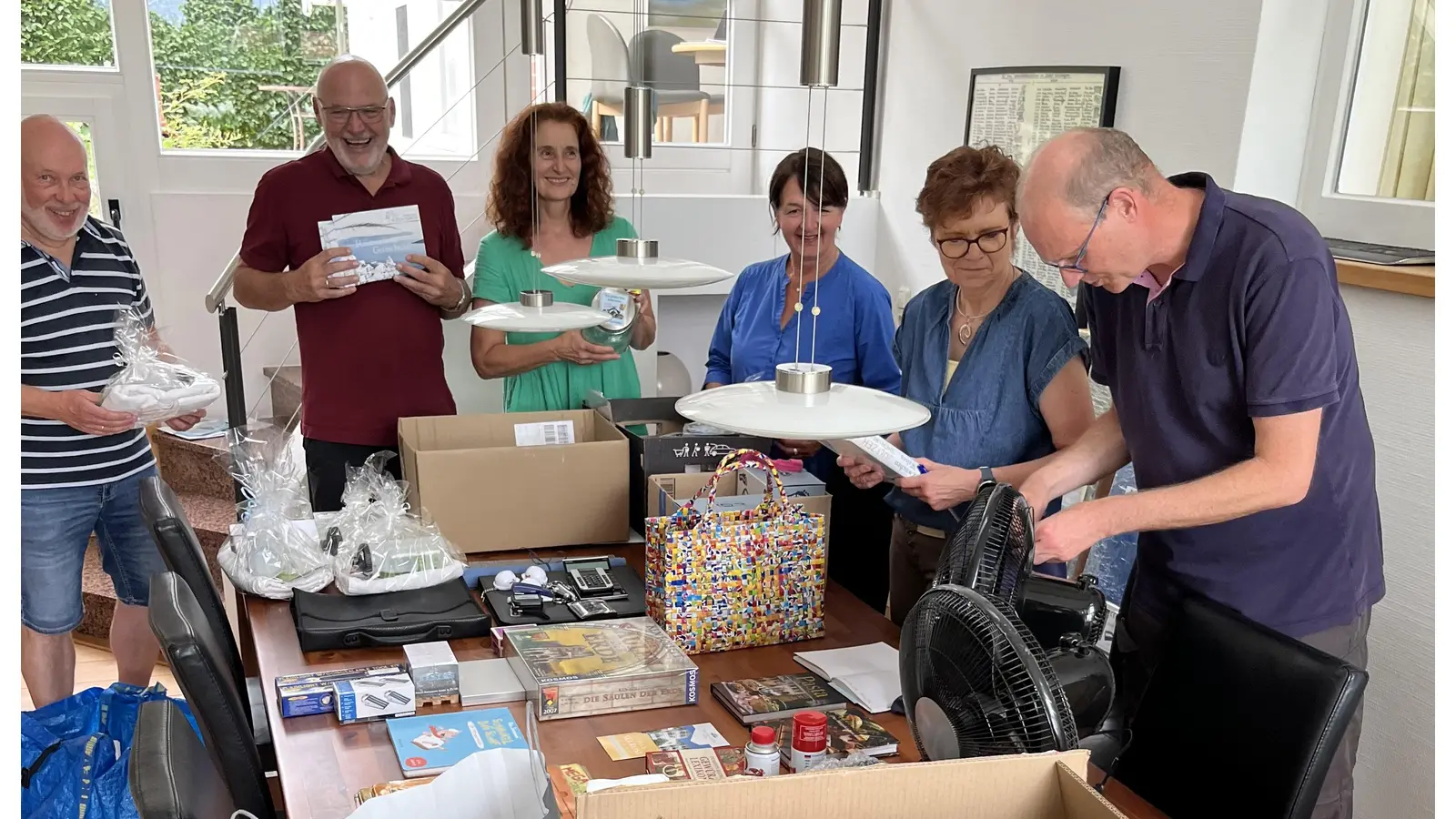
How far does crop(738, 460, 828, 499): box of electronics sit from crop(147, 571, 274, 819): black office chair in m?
1.04

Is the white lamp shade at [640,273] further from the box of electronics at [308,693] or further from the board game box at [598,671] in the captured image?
the box of electronics at [308,693]

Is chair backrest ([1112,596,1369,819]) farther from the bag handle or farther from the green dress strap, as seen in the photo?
the green dress strap

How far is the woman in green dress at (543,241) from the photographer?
2.74 meters

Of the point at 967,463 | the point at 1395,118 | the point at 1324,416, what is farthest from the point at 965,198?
the point at 1395,118

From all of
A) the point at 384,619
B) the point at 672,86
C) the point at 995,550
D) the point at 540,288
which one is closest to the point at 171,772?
the point at 384,619

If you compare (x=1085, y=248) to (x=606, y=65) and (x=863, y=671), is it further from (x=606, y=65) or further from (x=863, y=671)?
(x=606, y=65)

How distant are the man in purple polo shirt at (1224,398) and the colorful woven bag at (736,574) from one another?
17.1 inches

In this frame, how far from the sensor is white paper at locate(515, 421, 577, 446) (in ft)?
8.19

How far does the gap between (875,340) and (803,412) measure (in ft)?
4.31

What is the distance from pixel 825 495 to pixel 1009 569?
746mm

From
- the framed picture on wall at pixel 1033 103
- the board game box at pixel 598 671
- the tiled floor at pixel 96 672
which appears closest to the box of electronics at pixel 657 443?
the board game box at pixel 598 671

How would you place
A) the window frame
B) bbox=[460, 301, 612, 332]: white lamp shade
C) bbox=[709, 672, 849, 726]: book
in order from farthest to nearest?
the window frame, bbox=[460, 301, 612, 332]: white lamp shade, bbox=[709, 672, 849, 726]: book

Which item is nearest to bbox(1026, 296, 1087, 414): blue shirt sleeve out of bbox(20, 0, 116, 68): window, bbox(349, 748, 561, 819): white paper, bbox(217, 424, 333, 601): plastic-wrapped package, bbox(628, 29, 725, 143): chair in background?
bbox(349, 748, 561, 819): white paper

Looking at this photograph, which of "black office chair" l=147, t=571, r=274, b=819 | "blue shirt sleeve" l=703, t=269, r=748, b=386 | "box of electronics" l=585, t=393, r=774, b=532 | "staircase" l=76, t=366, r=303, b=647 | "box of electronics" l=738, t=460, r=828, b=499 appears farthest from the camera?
"staircase" l=76, t=366, r=303, b=647
